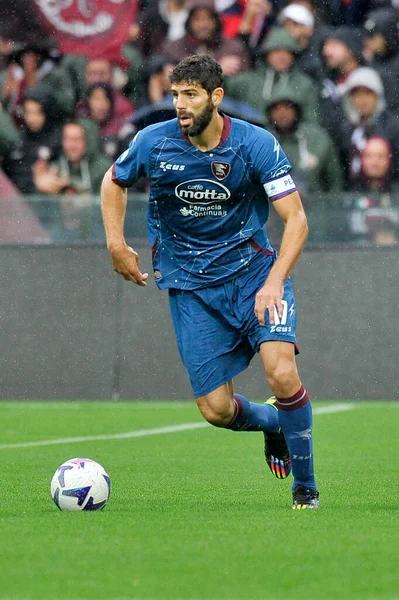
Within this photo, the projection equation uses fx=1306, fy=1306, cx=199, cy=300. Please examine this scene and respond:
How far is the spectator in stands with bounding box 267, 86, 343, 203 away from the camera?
13.4 m

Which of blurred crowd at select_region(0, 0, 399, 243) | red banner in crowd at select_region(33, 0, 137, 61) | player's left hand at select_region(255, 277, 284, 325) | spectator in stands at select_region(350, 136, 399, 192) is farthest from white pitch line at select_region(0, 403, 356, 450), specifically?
red banner in crowd at select_region(33, 0, 137, 61)

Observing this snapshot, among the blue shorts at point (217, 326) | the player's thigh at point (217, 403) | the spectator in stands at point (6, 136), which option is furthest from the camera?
the spectator in stands at point (6, 136)

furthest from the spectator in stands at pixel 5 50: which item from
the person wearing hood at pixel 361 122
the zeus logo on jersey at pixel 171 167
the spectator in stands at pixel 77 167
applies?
the zeus logo on jersey at pixel 171 167

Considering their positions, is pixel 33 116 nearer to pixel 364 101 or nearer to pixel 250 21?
pixel 250 21

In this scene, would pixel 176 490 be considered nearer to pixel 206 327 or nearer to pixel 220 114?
pixel 206 327

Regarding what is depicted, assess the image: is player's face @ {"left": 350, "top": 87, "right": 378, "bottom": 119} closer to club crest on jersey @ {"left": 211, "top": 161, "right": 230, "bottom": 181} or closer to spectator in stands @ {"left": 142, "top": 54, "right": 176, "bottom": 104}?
spectator in stands @ {"left": 142, "top": 54, "right": 176, "bottom": 104}

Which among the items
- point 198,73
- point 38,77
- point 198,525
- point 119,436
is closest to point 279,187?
point 198,73

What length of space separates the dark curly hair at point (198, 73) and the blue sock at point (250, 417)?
5.82ft

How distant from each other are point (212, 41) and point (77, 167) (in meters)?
2.00

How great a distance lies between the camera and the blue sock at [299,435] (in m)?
6.27

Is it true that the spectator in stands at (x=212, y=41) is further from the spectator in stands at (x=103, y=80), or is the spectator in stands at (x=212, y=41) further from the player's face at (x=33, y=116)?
the player's face at (x=33, y=116)

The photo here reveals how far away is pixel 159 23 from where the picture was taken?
14328 millimetres

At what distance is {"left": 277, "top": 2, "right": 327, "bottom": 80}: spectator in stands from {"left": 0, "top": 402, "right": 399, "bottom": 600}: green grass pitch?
497cm

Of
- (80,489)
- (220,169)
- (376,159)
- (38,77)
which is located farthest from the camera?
(38,77)
